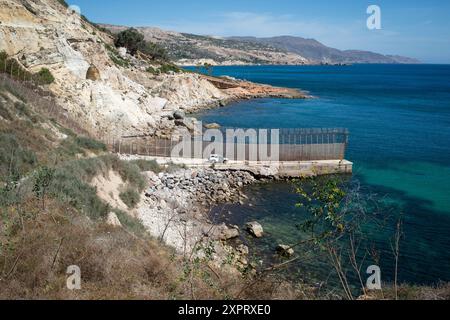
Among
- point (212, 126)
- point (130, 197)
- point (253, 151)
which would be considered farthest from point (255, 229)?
point (212, 126)

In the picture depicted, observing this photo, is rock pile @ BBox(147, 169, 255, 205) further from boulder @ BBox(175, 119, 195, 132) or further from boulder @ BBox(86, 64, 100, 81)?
boulder @ BBox(86, 64, 100, 81)

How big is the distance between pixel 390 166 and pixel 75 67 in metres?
28.8

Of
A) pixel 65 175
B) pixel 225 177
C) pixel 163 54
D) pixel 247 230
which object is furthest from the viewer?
pixel 163 54

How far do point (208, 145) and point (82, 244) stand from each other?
2277 centimetres

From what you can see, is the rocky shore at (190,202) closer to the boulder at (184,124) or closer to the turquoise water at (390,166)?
the turquoise water at (390,166)

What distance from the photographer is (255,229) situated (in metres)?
18.9

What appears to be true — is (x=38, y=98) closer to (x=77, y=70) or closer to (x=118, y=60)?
(x=77, y=70)

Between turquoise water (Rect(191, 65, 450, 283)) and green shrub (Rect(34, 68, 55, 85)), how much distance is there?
18406 millimetres

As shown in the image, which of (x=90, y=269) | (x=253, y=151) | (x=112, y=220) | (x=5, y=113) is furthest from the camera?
(x=253, y=151)

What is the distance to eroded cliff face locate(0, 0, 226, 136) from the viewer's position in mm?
29484

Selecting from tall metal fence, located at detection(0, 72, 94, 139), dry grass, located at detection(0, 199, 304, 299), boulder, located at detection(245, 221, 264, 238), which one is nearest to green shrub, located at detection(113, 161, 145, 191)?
boulder, located at detection(245, 221, 264, 238)

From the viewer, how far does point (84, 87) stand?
107 ft
